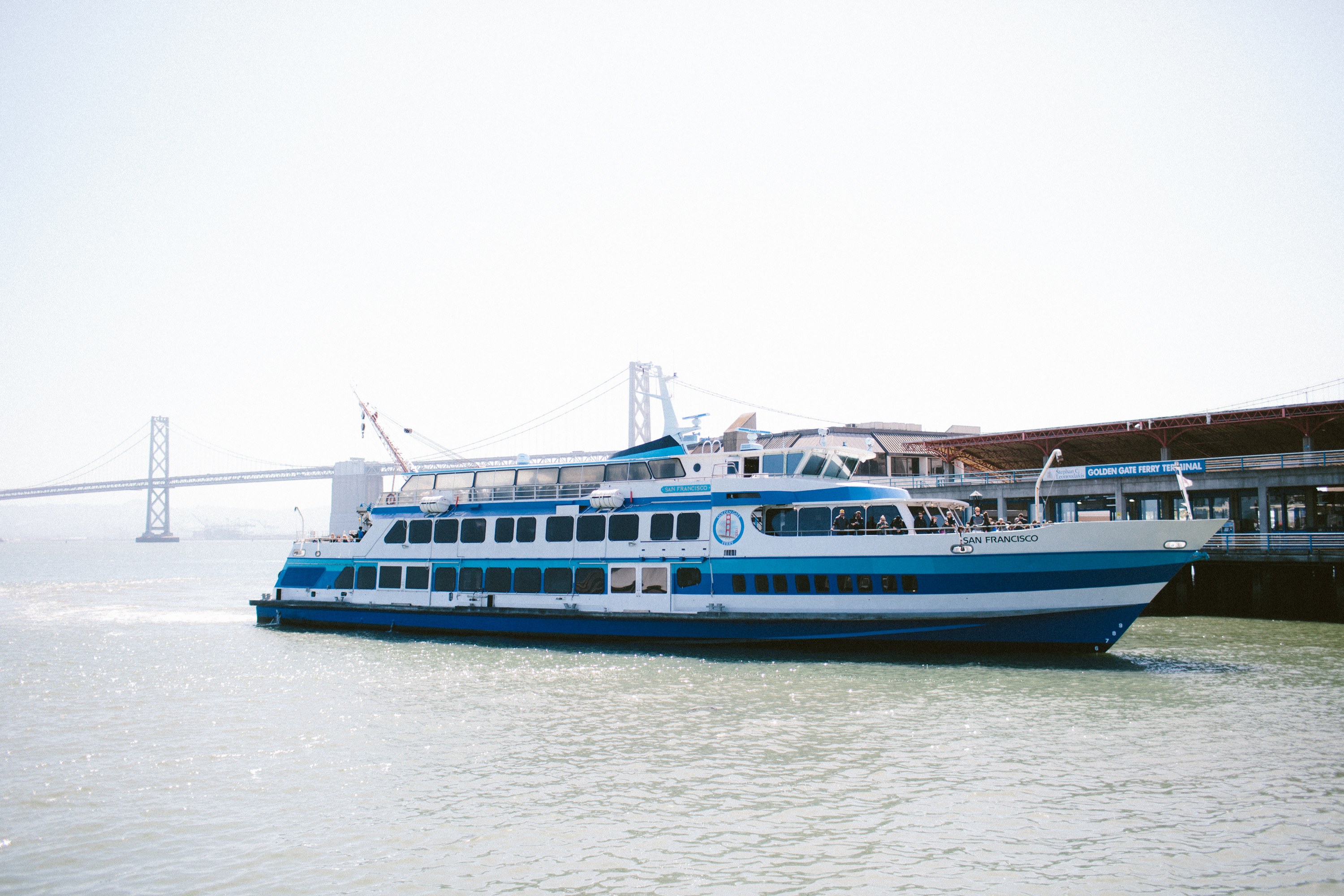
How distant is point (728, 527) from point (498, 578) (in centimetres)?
826

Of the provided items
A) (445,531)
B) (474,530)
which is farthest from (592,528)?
(445,531)

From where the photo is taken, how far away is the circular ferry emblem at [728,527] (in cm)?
2553

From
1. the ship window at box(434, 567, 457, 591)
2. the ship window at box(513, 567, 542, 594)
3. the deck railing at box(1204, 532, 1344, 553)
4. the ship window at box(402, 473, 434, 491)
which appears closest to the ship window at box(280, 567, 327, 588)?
the ship window at box(402, 473, 434, 491)

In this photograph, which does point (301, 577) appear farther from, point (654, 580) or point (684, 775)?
point (684, 775)

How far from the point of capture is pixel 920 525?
24.3 m

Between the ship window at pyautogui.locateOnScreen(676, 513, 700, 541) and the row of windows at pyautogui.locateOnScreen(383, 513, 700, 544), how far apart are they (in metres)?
0.01

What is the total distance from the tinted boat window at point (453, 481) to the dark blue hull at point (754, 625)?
14.0 feet

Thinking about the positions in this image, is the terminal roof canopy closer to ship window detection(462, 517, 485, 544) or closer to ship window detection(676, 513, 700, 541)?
ship window detection(676, 513, 700, 541)

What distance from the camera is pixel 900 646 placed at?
941 inches

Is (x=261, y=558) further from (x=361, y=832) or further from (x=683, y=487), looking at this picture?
(x=361, y=832)

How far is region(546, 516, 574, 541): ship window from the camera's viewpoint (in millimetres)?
28438

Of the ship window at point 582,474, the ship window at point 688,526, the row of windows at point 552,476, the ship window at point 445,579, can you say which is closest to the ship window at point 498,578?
the ship window at point 445,579

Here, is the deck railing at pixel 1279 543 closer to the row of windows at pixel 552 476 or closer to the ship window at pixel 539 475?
the row of windows at pixel 552 476

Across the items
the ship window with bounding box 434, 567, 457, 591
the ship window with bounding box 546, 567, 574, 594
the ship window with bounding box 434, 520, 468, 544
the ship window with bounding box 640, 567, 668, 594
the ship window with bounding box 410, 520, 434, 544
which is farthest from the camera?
the ship window with bounding box 410, 520, 434, 544
